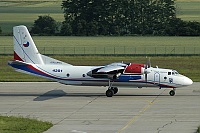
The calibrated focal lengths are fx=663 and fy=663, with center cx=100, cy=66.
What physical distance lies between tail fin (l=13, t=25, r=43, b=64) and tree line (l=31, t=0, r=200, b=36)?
219 ft

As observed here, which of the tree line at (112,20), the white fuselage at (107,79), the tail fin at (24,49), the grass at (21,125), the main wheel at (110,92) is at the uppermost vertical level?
the tree line at (112,20)

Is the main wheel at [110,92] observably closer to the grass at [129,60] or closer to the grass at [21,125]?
the grass at [21,125]

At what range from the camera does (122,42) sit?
342 ft

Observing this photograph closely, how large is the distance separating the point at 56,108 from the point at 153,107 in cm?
605

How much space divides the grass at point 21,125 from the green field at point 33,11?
8228 centimetres

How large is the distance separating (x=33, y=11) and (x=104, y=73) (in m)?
109

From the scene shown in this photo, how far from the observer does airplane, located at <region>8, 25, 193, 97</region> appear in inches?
1804

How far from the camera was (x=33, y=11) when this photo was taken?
152875 millimetres

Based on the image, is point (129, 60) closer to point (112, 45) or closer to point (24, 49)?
point (112, 45)

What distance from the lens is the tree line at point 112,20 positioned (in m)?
115

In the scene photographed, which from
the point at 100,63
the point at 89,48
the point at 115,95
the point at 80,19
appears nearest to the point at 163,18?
the point at 80,19

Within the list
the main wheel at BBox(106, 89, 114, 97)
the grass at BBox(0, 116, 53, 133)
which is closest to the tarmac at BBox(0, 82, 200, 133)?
the main wheel at BBox(106, 89, 114, 97)

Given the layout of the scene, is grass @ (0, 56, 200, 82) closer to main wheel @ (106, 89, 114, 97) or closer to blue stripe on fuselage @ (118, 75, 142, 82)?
main wheel @ (106, 89, 114, 97)

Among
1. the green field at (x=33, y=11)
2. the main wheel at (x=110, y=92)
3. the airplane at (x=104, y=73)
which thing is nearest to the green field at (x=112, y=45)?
the green field at (x=33, y=11)
